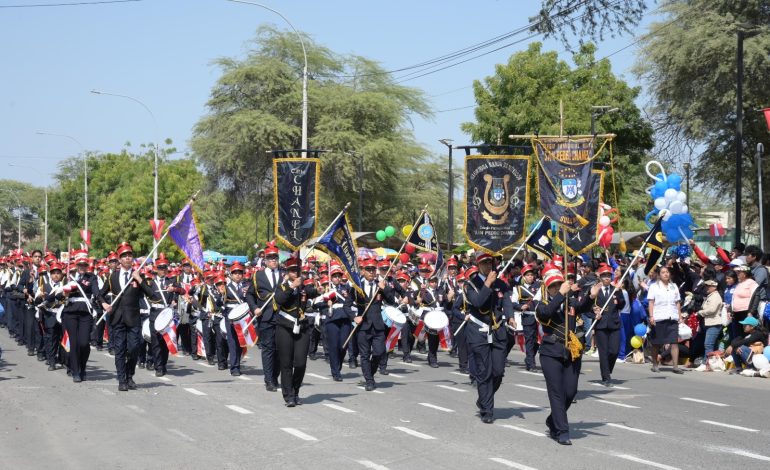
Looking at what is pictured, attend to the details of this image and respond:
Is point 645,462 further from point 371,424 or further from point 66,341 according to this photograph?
point 66,341

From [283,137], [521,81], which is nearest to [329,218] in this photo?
[283,137]

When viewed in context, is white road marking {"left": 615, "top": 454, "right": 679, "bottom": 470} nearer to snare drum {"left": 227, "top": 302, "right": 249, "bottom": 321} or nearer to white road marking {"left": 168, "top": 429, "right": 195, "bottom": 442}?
white road marking {"left": 168, "top": 429, "right": 195, "bottom": 442}

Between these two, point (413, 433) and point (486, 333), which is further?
point (486, 333)

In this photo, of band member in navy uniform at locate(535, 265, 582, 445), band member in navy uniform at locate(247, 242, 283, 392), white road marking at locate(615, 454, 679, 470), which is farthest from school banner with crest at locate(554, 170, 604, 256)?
white road marking at locate(615, 454, 679, 470)

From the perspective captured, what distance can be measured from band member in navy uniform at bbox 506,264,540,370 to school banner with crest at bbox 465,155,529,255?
1.14 meters

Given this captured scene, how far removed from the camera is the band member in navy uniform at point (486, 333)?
12.3 meters

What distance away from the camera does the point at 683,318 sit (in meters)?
19.9

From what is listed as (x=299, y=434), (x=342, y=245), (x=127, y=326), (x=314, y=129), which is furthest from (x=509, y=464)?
(x=314, y=129)

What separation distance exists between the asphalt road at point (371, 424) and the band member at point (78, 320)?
328 mm

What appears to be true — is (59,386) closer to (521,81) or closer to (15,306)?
(15,306)

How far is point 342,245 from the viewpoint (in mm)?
15531

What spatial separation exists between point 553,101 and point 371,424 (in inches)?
1407

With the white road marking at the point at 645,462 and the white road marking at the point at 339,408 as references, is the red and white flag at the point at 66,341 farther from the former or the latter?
the white road marking at the point at 645,462

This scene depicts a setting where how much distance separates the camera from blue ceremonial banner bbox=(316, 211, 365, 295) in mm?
15234
